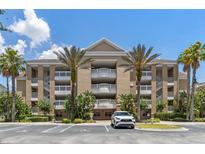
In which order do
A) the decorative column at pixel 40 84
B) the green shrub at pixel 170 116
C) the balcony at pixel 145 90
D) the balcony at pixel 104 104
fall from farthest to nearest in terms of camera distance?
the balcony at pixel 145 90 < the decorative column at pixel 40 84 < the balcony at pixel 104 104 < the green shrub at pixel 170 116

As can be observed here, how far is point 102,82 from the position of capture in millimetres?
58469

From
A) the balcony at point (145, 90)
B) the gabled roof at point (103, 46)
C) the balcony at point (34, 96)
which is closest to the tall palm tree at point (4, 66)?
the balcony at point (34, 96)

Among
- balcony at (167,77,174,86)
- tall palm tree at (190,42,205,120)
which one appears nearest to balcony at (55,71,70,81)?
balcony at (167,77,174,86)

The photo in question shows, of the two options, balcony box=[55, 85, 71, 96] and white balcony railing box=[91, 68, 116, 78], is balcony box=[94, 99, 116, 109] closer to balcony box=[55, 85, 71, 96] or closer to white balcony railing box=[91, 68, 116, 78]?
white balcony railing box=[91, 68, 116, 78]

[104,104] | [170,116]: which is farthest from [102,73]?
[170,116]

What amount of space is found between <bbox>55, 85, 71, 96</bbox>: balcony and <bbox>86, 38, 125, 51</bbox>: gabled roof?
6331mm

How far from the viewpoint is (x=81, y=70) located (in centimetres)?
5638

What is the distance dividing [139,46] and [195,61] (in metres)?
7.66

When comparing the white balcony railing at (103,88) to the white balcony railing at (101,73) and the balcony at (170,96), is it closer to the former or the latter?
the white balcony railing at (101,73)

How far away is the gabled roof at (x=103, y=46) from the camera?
56.2m

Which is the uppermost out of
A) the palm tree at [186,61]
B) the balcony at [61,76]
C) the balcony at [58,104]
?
the palm tree at [186,61]

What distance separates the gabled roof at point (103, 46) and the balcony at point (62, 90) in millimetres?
6331

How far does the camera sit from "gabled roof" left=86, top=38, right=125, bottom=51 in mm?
56250

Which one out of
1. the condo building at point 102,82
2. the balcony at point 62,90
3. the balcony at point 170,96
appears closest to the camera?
the condo building at point 102,82
